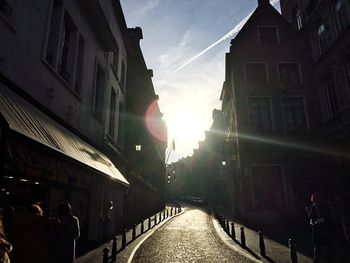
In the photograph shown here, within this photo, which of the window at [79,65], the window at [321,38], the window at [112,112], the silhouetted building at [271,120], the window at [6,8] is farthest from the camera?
the silhouetted building at [271,120]

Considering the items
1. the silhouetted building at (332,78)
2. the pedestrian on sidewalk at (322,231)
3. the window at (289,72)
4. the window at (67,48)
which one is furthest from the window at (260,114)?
→ the window at (67,48)

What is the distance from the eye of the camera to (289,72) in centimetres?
2502

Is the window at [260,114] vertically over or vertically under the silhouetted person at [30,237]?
over

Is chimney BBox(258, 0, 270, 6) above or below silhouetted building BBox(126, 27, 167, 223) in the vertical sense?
above

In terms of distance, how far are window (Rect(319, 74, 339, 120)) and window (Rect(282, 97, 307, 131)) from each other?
1.77 meters

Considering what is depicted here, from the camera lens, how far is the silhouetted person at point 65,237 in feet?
17.9

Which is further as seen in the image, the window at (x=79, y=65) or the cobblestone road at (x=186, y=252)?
the window at (x=79, y=65)

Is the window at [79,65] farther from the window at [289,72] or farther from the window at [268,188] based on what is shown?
the window at [289,72]

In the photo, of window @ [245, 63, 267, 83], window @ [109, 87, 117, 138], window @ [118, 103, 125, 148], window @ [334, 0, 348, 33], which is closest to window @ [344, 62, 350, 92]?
window @ [334, 0, 348, 33]

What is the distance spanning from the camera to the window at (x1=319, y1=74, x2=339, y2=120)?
20.5m

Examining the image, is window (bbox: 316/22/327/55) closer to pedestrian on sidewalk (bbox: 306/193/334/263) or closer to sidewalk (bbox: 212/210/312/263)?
sidewalk (bbox: 212/210/312/263)

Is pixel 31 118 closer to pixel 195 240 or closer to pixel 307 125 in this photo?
pixel 195 240

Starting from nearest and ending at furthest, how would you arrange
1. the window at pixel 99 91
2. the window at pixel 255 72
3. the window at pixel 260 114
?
the window at pixel 99 91
the window at pixel 260 114
the window at pixel 255 72

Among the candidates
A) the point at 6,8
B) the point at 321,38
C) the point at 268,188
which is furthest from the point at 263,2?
the point at 6,8
